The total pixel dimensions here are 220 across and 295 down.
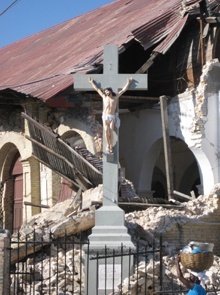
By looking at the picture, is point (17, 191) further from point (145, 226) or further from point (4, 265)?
point (4, 265)

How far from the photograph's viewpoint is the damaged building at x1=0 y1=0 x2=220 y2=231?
1625 centimetres

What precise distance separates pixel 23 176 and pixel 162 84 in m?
4.07

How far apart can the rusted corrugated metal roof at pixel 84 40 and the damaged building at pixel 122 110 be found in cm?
5

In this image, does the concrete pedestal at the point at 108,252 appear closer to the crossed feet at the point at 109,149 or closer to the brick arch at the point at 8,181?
the crossed feet at the point at 109,149

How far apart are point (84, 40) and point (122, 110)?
115 inches

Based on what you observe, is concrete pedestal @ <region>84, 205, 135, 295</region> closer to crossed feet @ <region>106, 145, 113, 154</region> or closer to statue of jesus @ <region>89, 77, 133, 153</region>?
crossed feet @ <region>106, 145, 113, 154</region>

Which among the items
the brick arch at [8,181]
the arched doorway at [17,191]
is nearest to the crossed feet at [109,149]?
the arched doorway at [17,191]

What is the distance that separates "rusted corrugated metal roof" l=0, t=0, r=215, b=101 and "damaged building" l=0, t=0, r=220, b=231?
0.15 ft

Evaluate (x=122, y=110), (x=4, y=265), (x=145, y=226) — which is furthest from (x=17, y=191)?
(x=4, y=265)

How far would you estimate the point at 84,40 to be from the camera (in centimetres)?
2070

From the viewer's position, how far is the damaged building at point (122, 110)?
1625 cm

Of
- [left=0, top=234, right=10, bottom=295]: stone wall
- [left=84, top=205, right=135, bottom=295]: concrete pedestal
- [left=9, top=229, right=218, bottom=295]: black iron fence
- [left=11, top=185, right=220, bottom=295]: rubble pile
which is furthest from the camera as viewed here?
[left=84, top=205, right=135, bottom=295]: concrete pedestal

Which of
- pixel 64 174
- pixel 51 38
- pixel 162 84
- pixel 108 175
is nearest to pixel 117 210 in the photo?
pixel 108 175

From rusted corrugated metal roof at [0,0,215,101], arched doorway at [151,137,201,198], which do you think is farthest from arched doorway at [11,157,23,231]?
arched doorway at [151,137,201,198]
